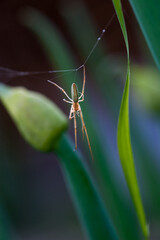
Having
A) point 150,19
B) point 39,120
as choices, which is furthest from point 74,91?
point 150,19

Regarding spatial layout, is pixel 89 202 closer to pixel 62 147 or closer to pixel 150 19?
pixel 62 147

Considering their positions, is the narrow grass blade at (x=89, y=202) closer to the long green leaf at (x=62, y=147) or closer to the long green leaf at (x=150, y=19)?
the long green leaf at (x=62, y=147)

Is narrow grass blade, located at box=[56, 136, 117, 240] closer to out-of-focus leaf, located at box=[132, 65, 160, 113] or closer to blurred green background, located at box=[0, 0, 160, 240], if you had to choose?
blurred green background, located at box=[0, 0, 160, 240]

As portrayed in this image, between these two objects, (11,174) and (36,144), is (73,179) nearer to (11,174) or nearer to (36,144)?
(36,144)

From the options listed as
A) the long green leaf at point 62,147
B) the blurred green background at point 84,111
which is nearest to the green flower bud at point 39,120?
the long green leaf at point 62,147

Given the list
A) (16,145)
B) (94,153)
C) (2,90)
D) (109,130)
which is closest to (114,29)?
(109,130)
